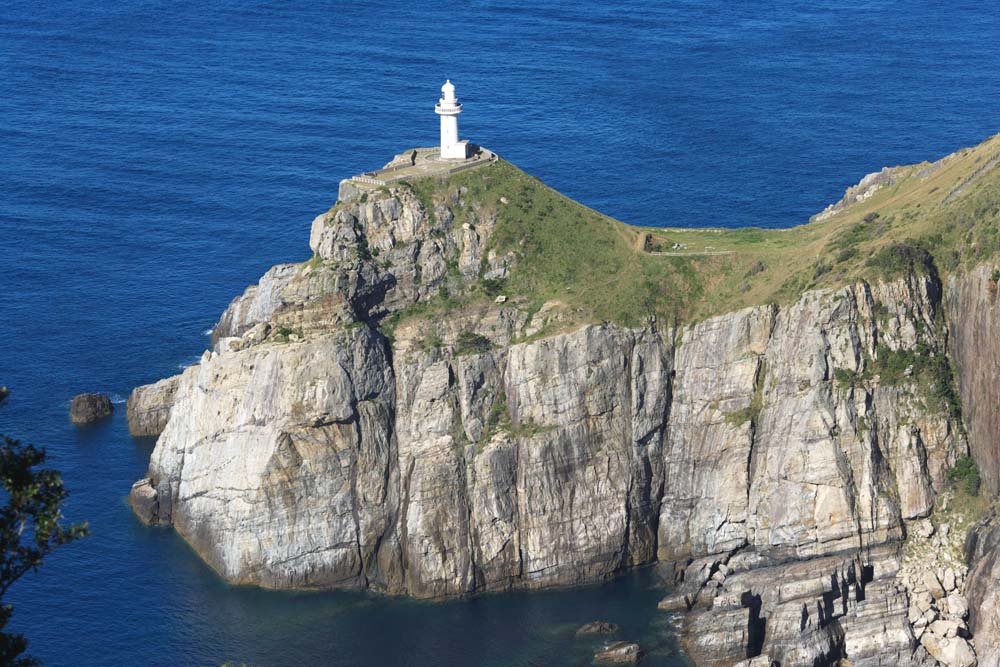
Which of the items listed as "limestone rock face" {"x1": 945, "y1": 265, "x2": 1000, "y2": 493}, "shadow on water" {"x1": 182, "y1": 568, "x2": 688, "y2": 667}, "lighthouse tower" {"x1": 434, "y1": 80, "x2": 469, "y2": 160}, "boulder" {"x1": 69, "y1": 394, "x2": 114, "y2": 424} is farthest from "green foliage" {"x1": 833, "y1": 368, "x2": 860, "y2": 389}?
"boulder" {"x1": 69, "y1": 394, "x2": 114, "y2": 424}

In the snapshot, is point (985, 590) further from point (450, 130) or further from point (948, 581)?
point (450, 130)

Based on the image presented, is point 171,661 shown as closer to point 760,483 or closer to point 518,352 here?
point 518,352

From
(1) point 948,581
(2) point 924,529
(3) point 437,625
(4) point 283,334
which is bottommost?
(3) point 437,625

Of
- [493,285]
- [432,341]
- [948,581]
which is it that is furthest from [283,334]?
[948,581]

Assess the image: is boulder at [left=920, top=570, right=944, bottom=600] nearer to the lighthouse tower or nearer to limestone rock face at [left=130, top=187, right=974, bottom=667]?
limestone rock face at [left=130, top=187, right=974, bottom=667]

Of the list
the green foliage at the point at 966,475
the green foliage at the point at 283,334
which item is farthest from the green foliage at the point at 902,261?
the green foliage at the point at 283,334
